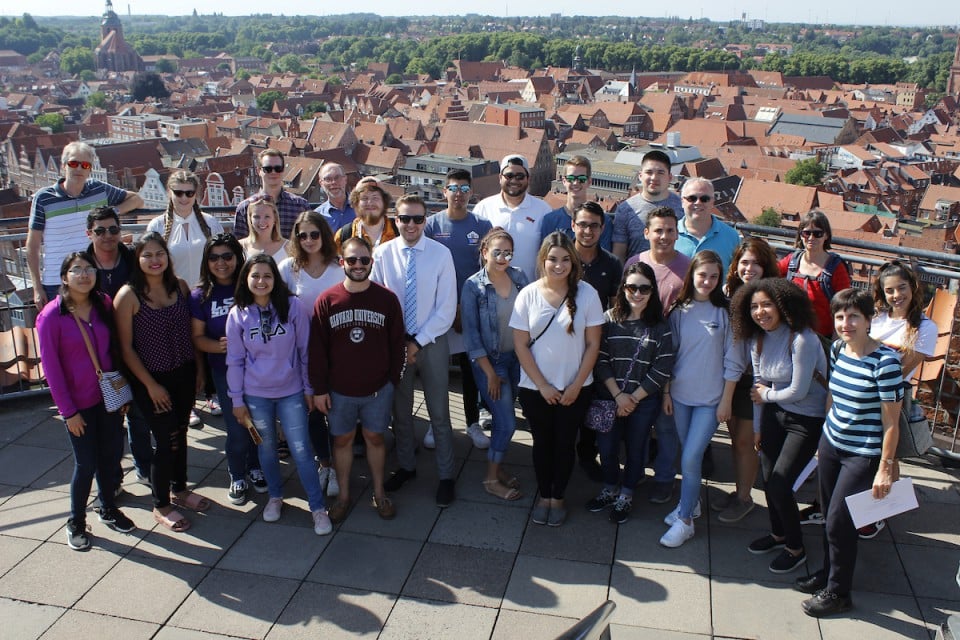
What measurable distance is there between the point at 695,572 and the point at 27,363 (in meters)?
4.67

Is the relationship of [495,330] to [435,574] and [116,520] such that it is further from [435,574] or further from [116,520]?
[116,520]

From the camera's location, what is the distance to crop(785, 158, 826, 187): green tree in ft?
186

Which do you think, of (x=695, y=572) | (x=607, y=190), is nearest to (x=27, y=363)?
(x=695, y=572)

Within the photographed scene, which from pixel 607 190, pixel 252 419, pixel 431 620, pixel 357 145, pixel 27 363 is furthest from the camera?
pixel 357 145

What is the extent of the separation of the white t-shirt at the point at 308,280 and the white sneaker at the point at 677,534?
Answer: 2.07m

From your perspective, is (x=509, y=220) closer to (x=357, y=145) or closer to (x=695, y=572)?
(x=695, y=572)

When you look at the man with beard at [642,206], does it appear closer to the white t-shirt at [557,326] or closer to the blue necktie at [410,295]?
the white t-shirt at [557,326]

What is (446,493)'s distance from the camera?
167 inches

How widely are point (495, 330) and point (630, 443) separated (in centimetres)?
91

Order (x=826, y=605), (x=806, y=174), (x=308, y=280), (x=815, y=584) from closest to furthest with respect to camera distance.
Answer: (x=826, y=605)
(x=815, y=584)
(x=308, y=280)
(x=806, y=174)

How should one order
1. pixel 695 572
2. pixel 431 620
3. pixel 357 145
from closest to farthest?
1. pixel 431 620
2. pixel 695 572
3. pixel 357 145

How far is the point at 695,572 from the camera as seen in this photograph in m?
3.65

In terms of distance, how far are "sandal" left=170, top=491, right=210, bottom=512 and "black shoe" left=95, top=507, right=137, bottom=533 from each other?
27 cm

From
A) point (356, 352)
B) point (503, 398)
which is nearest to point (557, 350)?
point (503, 398)
